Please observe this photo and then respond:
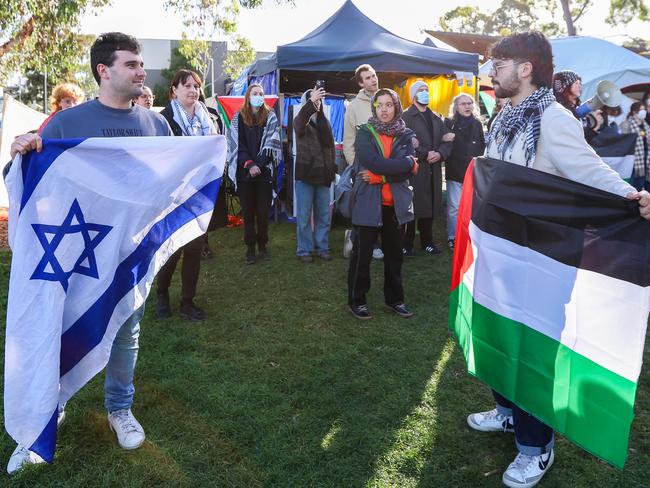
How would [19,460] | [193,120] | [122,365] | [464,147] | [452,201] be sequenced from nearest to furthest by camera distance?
[19,460] < [122,365] < [193,120] < [464,147] < [452,201]

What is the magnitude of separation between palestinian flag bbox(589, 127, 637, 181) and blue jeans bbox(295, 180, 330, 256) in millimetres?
3205

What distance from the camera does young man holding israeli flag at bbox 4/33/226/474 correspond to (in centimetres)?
227

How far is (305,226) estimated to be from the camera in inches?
251

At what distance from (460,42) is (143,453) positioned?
24.3m

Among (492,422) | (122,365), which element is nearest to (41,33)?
(122,365)

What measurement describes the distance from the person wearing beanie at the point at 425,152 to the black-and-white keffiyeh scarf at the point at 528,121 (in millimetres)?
3843

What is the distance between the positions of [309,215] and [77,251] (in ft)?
13.5

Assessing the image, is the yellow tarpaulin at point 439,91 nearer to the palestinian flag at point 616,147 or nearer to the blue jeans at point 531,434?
the palestinian flag at point 616,147

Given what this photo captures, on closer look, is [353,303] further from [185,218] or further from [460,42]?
[460,42]

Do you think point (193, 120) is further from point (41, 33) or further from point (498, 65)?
point (41, 33)

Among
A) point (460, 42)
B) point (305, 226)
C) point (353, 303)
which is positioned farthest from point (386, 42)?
point (460, 42)

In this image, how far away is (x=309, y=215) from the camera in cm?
639

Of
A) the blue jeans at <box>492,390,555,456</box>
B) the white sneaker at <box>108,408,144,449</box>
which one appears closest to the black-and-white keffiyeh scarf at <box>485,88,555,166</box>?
the blue jeans at <box>492,390,555,456</box>

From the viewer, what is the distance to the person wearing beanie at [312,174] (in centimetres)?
607
